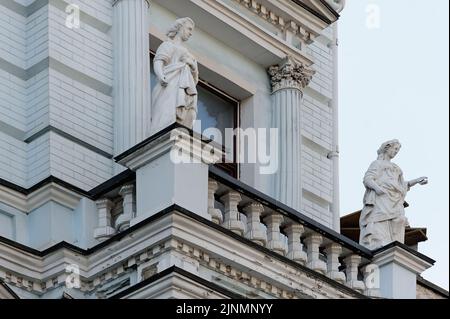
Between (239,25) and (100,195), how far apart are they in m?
4.65

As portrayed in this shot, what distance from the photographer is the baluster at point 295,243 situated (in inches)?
1057

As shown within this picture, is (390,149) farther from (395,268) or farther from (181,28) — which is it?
(181,28)

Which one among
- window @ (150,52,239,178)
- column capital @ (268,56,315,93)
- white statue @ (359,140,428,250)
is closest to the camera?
white statue @ (359,140,428,250)

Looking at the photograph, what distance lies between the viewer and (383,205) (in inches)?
1126

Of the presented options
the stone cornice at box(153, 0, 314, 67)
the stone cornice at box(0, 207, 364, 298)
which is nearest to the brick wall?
the stone cornice at box(0, 207, 364, 298)

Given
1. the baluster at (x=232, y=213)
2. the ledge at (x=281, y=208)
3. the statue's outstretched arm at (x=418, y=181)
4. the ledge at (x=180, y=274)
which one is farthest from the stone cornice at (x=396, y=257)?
the ledge at (x=180, y=274)

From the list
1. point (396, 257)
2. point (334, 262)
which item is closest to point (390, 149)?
point (396, 257)

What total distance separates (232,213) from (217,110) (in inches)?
175

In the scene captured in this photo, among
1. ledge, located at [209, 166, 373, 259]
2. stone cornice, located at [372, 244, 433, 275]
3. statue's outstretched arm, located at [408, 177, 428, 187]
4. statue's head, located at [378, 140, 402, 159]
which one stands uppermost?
statue's head, located at [378, 140, 402, 159]

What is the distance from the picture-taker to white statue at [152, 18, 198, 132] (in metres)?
26.5

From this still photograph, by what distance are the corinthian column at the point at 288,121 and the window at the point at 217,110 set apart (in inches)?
20.3

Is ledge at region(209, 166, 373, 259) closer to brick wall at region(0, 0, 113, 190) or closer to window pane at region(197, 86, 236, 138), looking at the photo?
→ brick wall at region(0, 0, 113, 190)

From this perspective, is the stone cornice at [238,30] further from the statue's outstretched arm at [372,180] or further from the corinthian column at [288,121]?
the statue's outstretched arm at [372,180]

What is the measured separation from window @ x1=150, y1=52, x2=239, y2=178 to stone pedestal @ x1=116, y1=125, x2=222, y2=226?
162 inches
